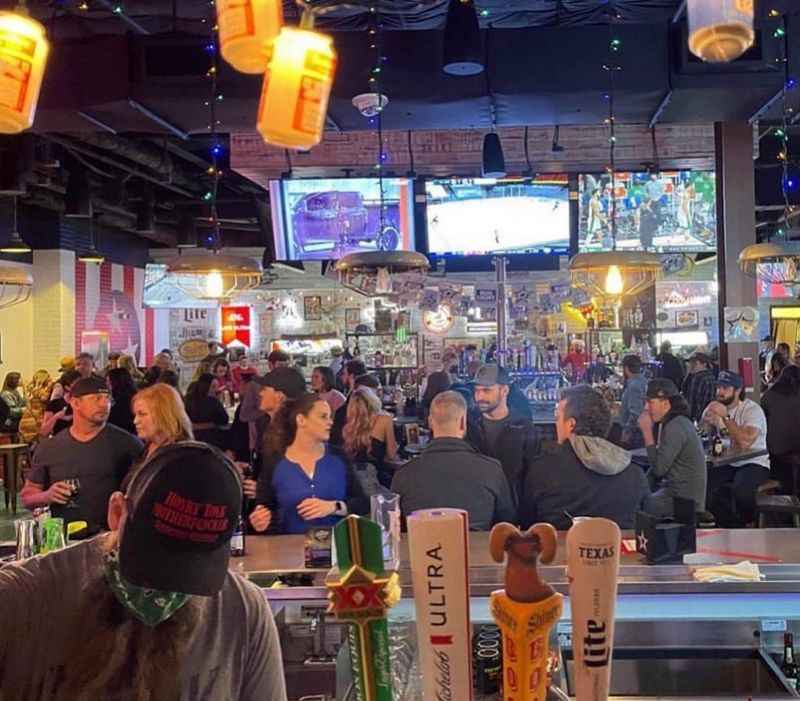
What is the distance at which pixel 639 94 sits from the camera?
5492 millimetres

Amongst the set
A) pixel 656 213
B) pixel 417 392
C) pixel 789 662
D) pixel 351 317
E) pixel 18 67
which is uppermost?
pixel 656 213

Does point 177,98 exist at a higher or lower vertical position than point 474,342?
higher

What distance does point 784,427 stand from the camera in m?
6.52

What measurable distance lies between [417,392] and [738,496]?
519 centimetres

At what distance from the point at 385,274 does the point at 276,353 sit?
3750 mm

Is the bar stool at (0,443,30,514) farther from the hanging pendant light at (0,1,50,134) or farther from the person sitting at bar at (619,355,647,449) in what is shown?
the hanging pendant light at (0,1,50,134)

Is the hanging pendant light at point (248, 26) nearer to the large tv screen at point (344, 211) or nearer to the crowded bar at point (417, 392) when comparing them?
the crowded bar at point (417, 392)

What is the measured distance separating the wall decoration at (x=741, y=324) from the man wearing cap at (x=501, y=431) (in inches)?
88.4

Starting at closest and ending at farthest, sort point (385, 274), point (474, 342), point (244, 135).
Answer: point (385, 274), point (244, 135), point (474, 342)

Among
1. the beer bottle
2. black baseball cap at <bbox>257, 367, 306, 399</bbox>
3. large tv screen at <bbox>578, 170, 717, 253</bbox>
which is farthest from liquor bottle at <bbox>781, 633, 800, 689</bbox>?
large tv screen at <bbox>578, 170, 717, 253</bbox>

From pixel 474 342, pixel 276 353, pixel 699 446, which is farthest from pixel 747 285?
pixel 474 342

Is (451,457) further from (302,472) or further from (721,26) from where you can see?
(721,26)

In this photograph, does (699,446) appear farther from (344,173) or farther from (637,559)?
Answer: (344,173)

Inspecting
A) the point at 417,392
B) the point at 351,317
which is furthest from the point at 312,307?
the point at 417,392
